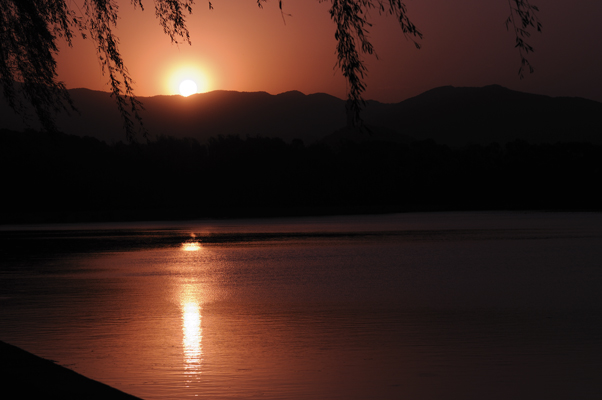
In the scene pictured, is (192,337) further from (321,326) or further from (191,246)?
(191,246)

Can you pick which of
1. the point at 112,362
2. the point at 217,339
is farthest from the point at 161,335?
the point at 112,362

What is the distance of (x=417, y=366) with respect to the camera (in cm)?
1222

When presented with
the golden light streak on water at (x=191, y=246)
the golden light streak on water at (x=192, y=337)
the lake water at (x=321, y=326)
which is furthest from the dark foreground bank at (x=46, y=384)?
the golden light streak on water at (x=191, y=246)

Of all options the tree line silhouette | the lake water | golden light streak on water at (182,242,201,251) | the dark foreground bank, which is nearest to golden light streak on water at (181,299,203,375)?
the lake water

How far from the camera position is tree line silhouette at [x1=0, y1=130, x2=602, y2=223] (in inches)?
5842

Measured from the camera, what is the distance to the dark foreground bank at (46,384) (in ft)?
20.4

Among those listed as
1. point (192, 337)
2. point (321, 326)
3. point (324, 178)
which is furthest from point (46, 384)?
point (324, 178)

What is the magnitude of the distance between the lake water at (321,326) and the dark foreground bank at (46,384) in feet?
11.9

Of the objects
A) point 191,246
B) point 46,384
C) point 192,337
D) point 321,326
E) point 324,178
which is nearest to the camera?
point 46,384

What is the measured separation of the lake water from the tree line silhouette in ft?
377

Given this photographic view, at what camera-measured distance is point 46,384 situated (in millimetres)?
6461

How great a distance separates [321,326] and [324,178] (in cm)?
14170

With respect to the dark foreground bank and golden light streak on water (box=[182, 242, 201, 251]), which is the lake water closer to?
the dark foreground bank

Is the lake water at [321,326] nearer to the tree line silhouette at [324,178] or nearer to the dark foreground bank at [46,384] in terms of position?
the dark foreground bank at [46,384]
